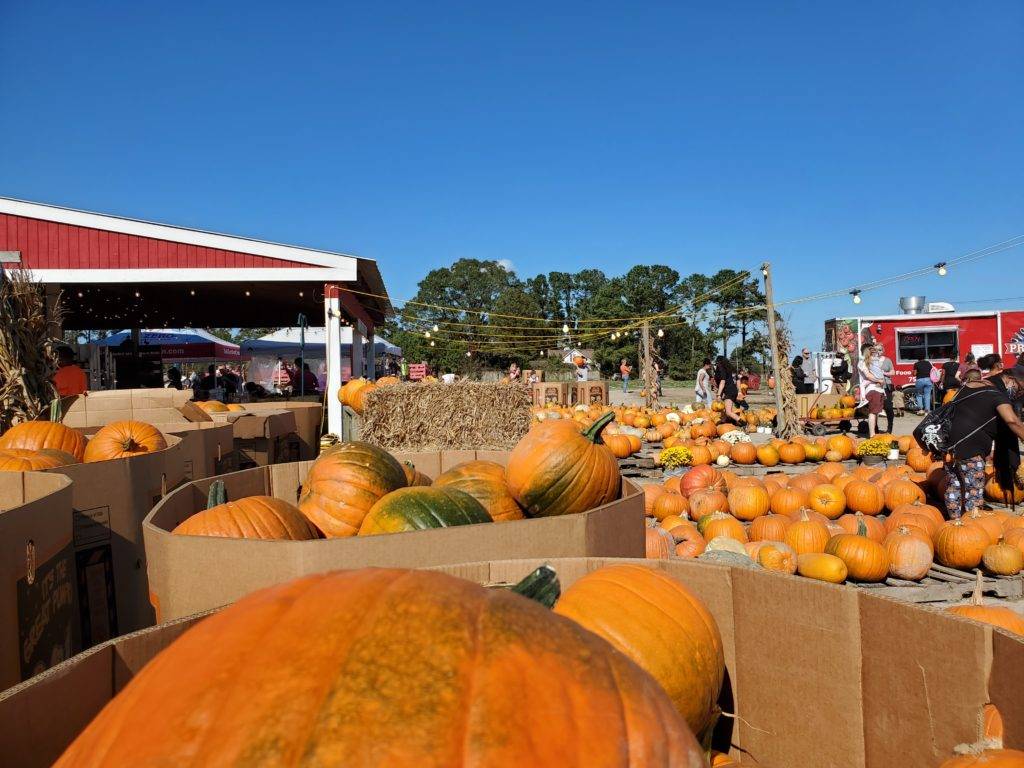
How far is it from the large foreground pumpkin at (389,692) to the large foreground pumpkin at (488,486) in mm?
1859

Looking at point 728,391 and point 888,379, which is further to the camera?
point 728,391

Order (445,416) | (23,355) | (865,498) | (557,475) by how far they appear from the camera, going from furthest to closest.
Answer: (445,416)
(865,498)
(23,355)
(557,475)

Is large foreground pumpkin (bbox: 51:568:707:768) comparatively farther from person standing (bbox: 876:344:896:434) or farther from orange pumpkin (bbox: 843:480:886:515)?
person standing (bbox: 876:344:896:434)

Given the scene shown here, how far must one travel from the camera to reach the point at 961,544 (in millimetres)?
4848

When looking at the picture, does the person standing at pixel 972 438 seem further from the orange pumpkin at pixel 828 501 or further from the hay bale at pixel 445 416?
the hay bale at pixel 445 416

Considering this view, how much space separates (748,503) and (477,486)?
4153mm

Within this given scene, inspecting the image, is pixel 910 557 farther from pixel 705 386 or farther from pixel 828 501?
pixel 705 386

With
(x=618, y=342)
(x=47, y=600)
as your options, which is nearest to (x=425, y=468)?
(x=47, y=600)

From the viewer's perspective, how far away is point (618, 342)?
208 ft

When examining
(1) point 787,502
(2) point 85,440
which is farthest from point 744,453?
(2) point 85,440

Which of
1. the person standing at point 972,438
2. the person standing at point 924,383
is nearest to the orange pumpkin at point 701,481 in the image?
the person standing at point 972,438

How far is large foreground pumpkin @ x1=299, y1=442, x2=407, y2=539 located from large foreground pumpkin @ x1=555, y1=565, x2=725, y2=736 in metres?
1.32

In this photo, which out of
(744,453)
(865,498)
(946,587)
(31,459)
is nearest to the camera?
(31,459)

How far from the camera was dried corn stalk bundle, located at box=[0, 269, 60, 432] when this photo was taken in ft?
15.7
